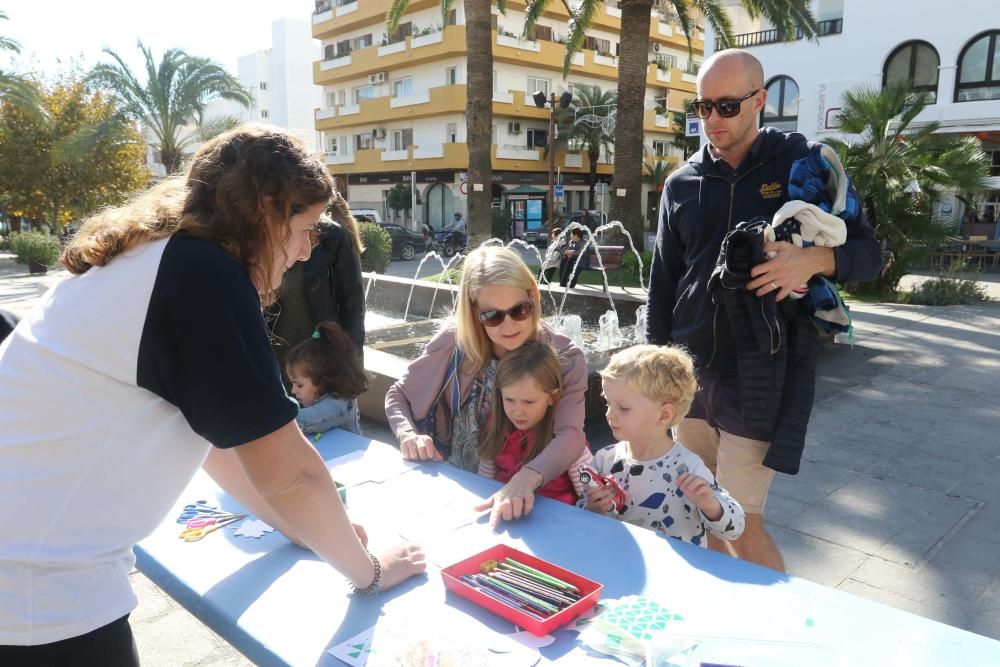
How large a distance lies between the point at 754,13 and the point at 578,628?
1548cm

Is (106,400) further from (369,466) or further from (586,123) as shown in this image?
(586,123)

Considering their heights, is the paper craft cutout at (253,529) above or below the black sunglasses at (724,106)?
below

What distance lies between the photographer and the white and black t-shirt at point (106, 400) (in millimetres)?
1193

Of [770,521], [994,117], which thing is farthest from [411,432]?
[994,117]

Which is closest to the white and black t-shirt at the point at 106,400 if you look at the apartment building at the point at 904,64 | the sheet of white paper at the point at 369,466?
the sheet of white paper at the point at 369,466

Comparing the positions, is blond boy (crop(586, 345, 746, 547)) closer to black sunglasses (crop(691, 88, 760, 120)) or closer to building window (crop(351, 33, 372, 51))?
black sunglasses (crop(691, 88, 760, 120))

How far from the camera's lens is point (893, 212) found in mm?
11078

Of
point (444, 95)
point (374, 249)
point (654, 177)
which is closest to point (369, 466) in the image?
point (374, 249)

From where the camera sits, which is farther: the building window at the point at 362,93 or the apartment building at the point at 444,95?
the building window at the point at 362,93

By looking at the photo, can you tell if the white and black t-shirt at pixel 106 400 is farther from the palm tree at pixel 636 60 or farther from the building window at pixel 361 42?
the building window at pixel 361 42

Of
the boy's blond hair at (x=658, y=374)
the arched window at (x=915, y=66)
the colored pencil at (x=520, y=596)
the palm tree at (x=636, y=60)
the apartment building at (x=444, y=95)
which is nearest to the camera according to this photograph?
the colored pencil at (x=520, y=596)

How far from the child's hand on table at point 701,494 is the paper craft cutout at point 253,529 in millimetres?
1174

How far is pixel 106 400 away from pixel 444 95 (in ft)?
112

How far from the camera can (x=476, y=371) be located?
2734mm
